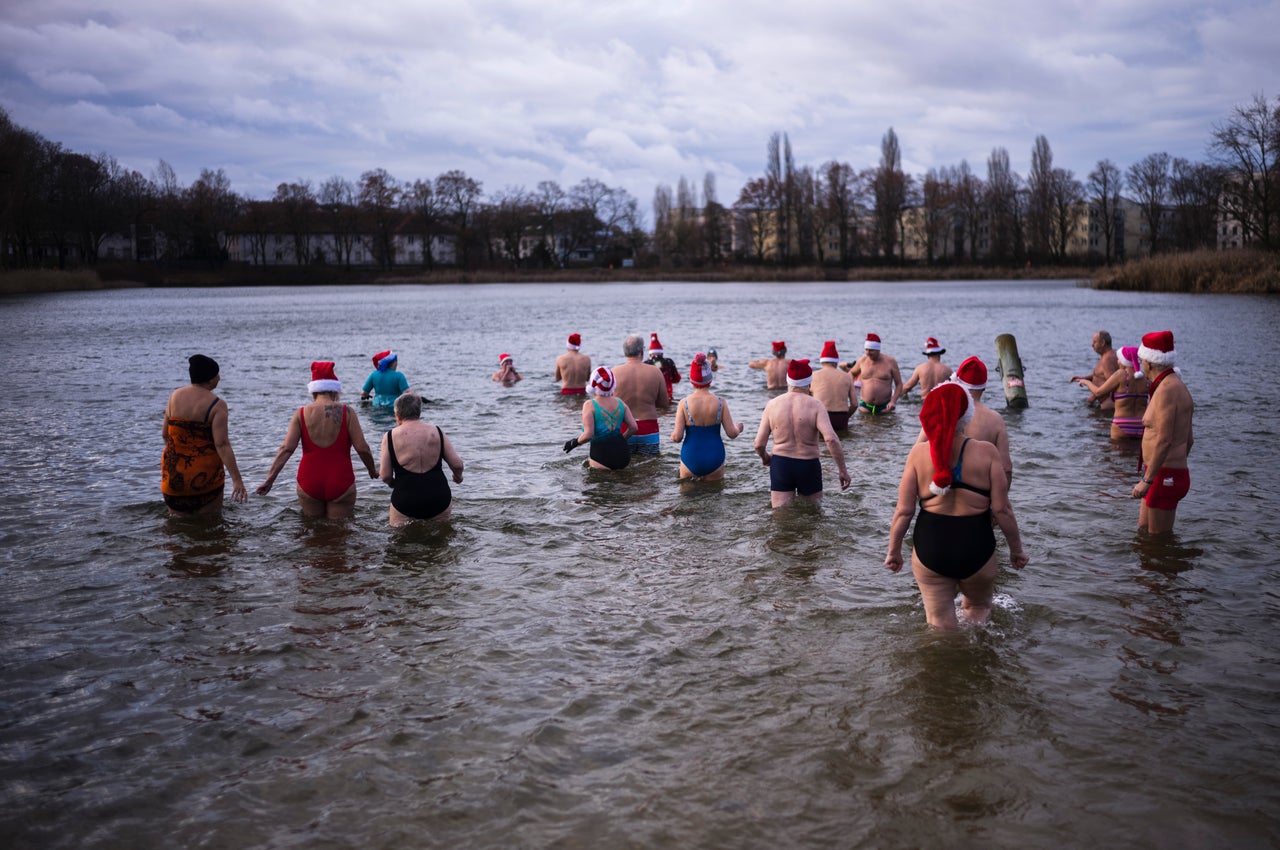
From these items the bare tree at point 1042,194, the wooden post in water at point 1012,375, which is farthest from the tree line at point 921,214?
the wooden post in water at point 1012,375

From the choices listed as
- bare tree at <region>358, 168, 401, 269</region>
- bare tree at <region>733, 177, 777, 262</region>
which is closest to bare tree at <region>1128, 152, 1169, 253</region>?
bare tree at <region>733, 177, 777, 262</region>

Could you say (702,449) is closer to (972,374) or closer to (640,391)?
(640,391)

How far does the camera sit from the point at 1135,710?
554cm

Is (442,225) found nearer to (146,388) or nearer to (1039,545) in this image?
(146,388)

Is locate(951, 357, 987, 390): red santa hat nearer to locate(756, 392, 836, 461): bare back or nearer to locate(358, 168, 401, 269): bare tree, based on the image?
locate(756, 392, 836, 461): bare back

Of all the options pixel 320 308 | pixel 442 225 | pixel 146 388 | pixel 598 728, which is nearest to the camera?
pixel 598 728

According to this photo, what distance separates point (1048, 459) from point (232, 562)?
34.7 ft

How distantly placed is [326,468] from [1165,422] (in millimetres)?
7676

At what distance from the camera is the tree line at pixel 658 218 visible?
9969cm

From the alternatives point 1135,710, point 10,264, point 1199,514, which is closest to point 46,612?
point 1135,710

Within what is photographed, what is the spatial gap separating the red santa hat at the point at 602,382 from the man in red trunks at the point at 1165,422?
224 inches

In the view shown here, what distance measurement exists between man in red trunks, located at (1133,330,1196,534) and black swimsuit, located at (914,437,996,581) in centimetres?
302

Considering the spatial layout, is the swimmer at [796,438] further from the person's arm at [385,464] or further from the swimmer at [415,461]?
the person's arm at [385,464]

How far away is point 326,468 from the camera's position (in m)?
9.02
